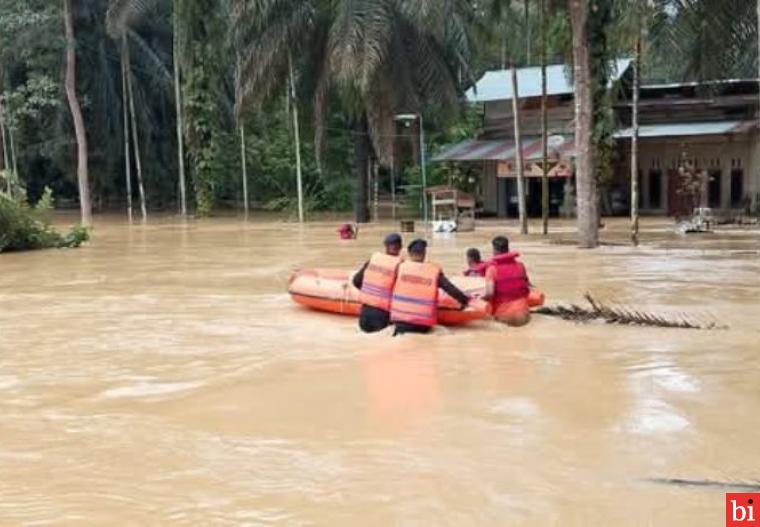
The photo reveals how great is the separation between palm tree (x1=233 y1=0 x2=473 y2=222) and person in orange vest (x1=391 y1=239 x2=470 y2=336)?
2102 cm

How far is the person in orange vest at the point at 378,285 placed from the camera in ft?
37.0

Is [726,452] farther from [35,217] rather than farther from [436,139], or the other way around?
[436,139]

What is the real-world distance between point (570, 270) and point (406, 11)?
16722 mm

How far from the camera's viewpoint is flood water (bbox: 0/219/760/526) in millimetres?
5945

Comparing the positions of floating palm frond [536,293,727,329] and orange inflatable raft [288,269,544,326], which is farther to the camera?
floating palm frond [536,293,727,329]

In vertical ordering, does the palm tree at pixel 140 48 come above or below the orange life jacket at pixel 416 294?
above

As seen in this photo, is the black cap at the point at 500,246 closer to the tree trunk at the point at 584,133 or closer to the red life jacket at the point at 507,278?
the red life jacket at the point at 507,278

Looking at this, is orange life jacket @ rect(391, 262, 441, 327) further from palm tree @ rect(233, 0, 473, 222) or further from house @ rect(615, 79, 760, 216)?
house @ rect(615, 79, 760, 216)

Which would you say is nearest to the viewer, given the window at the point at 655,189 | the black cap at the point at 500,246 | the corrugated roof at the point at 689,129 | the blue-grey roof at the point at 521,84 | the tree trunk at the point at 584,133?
the black cap at the point at 500,246

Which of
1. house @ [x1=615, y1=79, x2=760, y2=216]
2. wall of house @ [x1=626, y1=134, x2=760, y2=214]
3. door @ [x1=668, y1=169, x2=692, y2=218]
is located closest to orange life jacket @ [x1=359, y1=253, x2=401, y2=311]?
house @ [x1=615, y1=79, x2=760, y2=216]

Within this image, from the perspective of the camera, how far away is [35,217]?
2569 centimetres

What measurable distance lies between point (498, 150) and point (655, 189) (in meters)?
5.58

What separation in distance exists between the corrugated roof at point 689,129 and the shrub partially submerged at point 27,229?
57.3 feet

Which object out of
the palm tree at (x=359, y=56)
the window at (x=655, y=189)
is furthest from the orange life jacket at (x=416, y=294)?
the window at (x=655, y=189)
